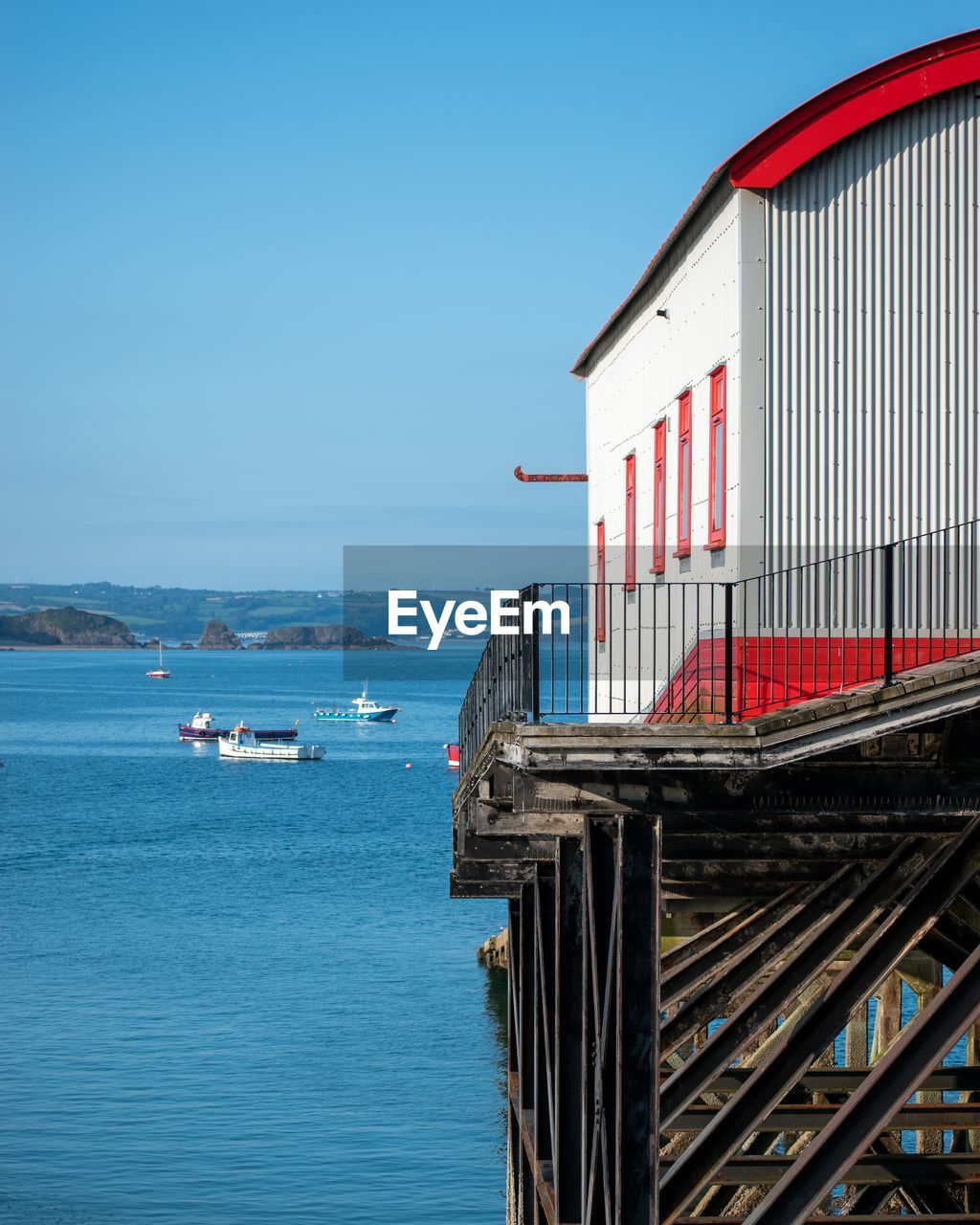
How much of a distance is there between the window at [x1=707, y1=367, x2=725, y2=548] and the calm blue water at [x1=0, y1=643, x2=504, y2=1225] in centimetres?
1718

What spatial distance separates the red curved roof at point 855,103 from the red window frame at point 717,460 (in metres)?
1.63

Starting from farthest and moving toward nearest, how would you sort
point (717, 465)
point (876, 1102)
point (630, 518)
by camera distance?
point (630, 518) → point (717, 465) → point (876, 1102)

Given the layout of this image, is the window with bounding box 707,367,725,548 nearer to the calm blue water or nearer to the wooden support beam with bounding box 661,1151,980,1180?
the wooden support beam with bounding box 661,1151,980,1180

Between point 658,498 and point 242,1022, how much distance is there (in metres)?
27.4

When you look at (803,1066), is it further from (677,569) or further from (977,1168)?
(677,569)

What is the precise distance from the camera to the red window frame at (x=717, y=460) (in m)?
14.0

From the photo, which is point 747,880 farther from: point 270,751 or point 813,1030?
point 270,751

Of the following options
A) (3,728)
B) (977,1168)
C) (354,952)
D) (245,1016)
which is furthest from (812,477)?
(3,728)

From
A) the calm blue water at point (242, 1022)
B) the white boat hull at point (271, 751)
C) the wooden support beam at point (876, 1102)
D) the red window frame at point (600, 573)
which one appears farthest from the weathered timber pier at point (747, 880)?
the white boat hull at point (271, 751)

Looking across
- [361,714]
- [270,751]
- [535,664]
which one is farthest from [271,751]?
[535,664]

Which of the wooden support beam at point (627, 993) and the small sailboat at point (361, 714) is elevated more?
the wooden support beam at point (627, 993)

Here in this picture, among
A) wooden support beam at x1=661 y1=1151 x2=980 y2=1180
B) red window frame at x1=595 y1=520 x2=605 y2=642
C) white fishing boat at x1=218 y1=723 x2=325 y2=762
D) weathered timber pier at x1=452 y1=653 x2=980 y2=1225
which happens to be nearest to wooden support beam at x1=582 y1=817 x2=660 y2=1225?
weathered timber pier at x1=452 y1=653 x2=980 y2=1225

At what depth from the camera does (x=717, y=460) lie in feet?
46.8

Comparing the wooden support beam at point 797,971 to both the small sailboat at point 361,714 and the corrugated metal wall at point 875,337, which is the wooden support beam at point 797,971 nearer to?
the corrugated metal wall at point 875,337
